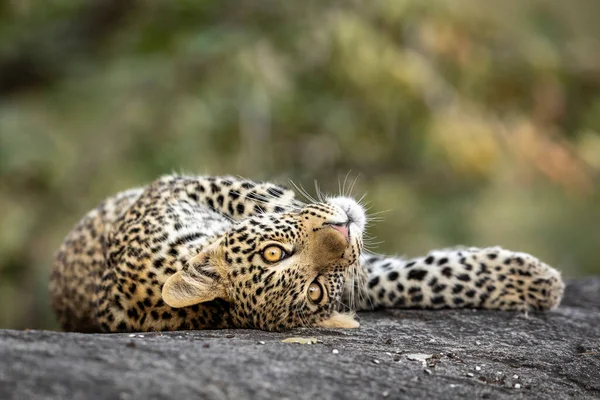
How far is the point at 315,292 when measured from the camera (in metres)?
5.73

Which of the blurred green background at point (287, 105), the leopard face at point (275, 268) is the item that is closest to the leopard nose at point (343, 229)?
the leopard face at point (275, 268)

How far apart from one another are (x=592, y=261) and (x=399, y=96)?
35.3 feet

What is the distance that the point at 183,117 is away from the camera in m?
15.6

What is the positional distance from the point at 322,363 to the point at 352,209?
148 centimetres

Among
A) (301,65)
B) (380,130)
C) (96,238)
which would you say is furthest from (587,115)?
(96,238)

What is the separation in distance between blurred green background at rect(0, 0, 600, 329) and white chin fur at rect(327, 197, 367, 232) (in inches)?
295

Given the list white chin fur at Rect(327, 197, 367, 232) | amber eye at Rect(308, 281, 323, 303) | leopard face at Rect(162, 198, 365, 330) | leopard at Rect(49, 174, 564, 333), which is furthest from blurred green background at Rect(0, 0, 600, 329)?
amber eye at Rect(308, 281, 323, 303)

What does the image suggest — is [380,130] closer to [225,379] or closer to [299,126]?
[299,126]

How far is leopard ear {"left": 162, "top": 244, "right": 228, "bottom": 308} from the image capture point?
216 inches

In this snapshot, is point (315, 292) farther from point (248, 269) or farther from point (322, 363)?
point (322, 363)

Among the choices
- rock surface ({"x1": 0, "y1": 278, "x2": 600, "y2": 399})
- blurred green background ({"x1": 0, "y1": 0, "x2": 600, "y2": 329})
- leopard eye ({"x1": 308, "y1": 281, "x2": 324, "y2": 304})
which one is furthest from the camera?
blurred green background ({"x1": 0, "y1": 0, "x2": 600, "y2": 329})

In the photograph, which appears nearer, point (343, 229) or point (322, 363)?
point (322, 363)

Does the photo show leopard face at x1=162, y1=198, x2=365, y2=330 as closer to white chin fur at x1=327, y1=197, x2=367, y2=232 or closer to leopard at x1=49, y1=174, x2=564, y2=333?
leopard at x1=49, y1=174, x2=564, y2=333

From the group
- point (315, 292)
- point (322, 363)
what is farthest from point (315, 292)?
point (322, 363)
